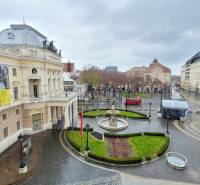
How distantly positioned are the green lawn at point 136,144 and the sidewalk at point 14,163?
5.17 m

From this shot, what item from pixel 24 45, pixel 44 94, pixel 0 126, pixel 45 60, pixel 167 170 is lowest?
pixel 167 170

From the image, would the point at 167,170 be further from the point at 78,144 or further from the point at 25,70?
the point at 25,70

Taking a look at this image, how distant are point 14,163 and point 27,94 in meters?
12.7

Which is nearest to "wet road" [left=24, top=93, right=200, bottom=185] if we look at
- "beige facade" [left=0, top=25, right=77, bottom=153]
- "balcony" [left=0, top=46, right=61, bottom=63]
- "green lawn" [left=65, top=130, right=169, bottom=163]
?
"green lawn" [left=65, top=130, right=169, bottom=163]

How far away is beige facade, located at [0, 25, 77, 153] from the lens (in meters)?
25.9

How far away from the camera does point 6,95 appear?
24625 mm

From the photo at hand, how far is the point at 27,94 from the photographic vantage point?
30.4 m

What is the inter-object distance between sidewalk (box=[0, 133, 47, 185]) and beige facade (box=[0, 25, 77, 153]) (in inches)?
63.8

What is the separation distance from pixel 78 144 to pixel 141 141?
9408mm

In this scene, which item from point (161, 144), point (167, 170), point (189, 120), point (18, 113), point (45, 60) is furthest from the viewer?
point (189, 120)

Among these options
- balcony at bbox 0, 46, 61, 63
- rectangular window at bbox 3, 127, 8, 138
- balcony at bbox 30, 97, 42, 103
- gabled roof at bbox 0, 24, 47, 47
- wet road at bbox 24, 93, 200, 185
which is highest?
gabled roof at bbox 0, 24, 47, 47

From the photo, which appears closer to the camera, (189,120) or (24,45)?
(24,45)

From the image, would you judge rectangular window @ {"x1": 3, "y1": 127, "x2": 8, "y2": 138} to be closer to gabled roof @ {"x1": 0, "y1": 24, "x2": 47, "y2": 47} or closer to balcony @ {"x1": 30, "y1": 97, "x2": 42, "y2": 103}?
balcony @ {"x1": 30, "y1": 97, "x2": 42, "y2": 103}

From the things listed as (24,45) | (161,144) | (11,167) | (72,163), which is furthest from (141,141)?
(24,45)
